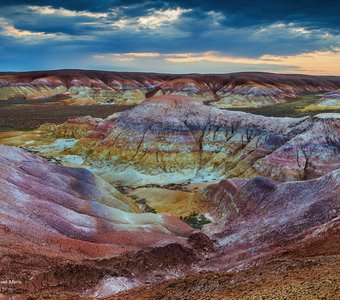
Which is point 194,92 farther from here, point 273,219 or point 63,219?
point 63,219

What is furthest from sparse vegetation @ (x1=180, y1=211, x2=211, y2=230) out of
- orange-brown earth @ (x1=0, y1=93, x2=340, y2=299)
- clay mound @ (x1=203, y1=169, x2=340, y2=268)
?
clay mound @ (x1=203, y1=169, x2=340, y2=268)

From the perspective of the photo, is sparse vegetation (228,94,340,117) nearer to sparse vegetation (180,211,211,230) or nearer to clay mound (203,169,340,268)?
clay mound (203,169,340,268)

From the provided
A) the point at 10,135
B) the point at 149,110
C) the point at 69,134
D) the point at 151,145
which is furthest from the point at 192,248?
the point at 10,135

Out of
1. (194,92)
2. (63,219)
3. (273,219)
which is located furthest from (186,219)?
(194,92)

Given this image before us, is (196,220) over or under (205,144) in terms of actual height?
under

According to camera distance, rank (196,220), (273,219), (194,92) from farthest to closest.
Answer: (194,92), (196,220), (273,219)

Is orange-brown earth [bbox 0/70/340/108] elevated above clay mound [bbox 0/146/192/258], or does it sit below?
above

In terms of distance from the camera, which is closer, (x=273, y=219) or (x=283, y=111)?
(x=273, y=219)

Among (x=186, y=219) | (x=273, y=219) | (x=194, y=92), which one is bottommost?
(x=186, y=219)

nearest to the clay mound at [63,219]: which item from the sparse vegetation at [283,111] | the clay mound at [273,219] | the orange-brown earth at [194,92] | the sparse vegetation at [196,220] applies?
the sparse vegetation at [196,220]

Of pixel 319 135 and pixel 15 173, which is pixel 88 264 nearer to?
Answer: pixel 15 173

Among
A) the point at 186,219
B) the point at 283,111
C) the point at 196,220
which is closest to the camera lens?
the point at 196,220
